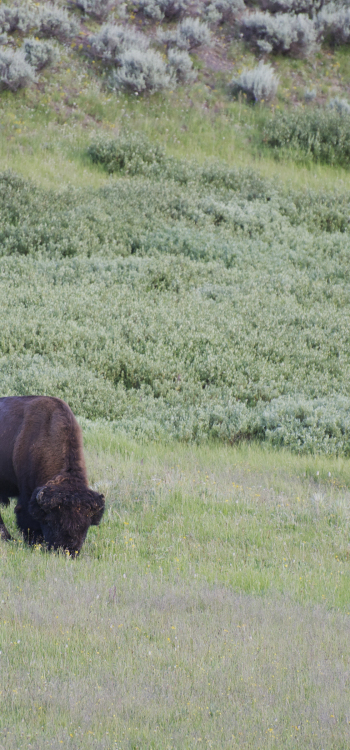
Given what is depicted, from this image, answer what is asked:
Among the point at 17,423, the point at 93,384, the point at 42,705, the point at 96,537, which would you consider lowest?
the point at 93,384

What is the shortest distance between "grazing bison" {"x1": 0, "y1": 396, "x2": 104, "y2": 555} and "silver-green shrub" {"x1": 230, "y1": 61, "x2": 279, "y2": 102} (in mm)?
18896

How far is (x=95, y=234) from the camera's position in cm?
1586

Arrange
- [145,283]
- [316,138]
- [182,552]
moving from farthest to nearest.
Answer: [316,138] → [145,283] → [182,552]

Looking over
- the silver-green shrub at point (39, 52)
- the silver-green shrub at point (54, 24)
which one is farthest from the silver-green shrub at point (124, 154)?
the silver-green shrub at point (54, 24)

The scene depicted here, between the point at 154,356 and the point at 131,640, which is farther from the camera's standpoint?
the point at 154,356

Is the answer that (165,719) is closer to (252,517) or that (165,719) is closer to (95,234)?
(252,517)

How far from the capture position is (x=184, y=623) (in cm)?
461

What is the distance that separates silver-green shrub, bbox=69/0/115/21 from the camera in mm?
24094

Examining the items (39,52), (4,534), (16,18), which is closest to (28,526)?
(4,534)

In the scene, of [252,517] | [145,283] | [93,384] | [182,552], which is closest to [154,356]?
[93,384]

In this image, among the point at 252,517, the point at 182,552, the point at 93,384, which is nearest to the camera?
the point at 182,552


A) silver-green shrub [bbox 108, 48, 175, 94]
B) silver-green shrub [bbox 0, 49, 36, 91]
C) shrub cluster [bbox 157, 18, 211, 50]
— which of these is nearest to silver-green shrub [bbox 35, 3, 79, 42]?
silver-green shrub [bbox 108, 48, 175, 94]

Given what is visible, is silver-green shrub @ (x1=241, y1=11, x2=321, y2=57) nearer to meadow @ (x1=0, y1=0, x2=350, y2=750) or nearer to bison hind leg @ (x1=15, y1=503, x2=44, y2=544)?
meadow @ (x1=0, y1=0, x2=350, y2=750)

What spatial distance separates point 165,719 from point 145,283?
11.3 meters
